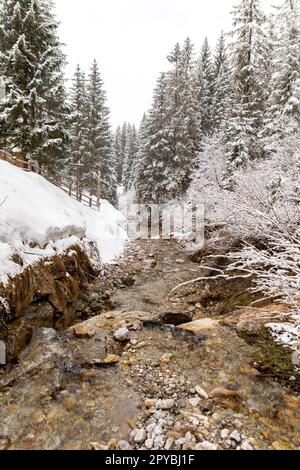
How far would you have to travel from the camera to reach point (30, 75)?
12.7 m

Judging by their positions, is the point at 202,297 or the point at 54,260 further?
the point at 202,297

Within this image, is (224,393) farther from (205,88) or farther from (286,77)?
(205,88)

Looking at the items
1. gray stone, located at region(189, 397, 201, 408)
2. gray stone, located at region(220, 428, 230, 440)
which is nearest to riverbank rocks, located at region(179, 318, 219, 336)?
gray stone, located at region(189, 397, 201, 408)

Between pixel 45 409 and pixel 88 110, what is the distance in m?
25.4

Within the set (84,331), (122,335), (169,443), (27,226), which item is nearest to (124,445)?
(169,443)

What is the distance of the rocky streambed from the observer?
113 inches

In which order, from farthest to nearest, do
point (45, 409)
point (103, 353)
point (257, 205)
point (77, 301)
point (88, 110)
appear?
point (88, 110)
point (77, 301)
point (257, 205)
point (103, 353)
point (45, 409)

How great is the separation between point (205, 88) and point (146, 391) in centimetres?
3163

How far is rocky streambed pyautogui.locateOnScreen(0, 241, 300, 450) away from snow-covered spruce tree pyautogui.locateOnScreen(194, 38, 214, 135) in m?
25.0

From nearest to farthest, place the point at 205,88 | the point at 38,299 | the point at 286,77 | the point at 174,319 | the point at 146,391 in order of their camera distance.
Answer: the point at 146,391
the point at 38,299
the point at 174,319
the point at 286,77
the point at 205,88

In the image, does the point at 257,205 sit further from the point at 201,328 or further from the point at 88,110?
the point at 88,110

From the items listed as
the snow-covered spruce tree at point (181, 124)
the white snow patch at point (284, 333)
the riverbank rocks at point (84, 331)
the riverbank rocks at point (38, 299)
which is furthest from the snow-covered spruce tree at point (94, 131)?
the white snow patch at point (284, 333)
